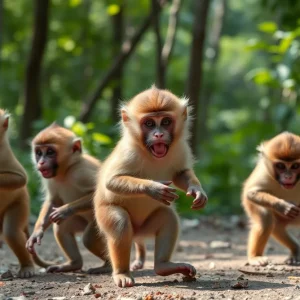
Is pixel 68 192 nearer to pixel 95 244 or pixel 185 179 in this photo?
pixel 95 244

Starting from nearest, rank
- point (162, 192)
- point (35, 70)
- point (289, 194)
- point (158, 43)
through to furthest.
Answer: point (162, 192)
point (289, 194)
point (158, 43)
point (35, 70)

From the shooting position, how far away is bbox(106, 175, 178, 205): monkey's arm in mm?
5613

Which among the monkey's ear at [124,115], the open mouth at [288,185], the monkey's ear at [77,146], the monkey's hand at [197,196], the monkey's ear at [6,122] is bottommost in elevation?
the open mouth at [288,185]

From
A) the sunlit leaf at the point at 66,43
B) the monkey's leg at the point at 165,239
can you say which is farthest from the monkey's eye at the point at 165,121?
the sunlit leaf at the point at 66,43

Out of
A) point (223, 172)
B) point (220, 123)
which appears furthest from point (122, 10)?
point (220, 123)

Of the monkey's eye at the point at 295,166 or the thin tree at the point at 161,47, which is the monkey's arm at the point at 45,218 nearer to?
the monkey's eye at the point at 295,166

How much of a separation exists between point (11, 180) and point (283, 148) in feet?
10.2

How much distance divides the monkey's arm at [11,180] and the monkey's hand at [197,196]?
6.39 ft

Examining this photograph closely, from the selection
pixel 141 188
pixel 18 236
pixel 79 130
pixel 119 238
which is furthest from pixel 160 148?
pixel 79 130

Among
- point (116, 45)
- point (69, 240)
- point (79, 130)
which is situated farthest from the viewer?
point (116, 45)

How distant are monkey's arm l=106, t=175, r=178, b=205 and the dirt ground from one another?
0.81 metres

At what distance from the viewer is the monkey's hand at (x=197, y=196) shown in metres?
5.79

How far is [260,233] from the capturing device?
7.43 metres

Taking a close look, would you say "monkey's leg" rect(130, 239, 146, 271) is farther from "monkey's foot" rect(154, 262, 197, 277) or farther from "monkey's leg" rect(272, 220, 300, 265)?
"monkey's leg" rect(272, 220, 300, 265)
